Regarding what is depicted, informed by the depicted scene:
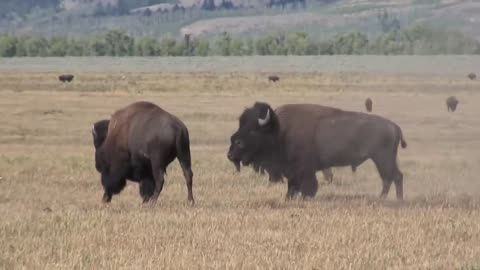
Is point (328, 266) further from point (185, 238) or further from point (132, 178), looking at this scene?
point (132, 178)

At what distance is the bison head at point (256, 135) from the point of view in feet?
57.3

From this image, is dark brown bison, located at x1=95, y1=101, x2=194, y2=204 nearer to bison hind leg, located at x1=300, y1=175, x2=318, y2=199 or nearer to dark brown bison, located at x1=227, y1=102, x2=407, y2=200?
dark brown bison, located at x1=227, y1=102, x2=407, y2=200

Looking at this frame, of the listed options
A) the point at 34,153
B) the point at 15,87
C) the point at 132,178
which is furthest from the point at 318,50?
the point at 132,178

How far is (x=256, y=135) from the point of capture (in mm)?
17547

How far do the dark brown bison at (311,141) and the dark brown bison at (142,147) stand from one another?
1611 mm

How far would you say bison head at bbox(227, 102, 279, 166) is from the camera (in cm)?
1745

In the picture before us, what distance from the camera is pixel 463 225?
42.7ft

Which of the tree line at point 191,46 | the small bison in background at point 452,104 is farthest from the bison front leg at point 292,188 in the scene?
the tree line at point 191,46

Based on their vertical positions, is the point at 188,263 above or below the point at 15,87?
above

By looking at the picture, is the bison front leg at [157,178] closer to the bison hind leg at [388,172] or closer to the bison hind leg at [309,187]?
the bison hind leg at [309,187]

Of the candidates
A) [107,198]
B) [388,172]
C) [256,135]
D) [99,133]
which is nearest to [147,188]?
[107,198]

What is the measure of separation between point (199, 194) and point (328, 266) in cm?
789

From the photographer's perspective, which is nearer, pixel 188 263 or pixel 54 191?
pixel 188 263

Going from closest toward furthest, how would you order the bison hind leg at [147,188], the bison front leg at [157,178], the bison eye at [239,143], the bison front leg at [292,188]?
1. the bison front leg at [157,178]
2. the bison hind leg at [147,188]
3. the bison front leg at [292,188]
4. the bison eye at [239,143]
